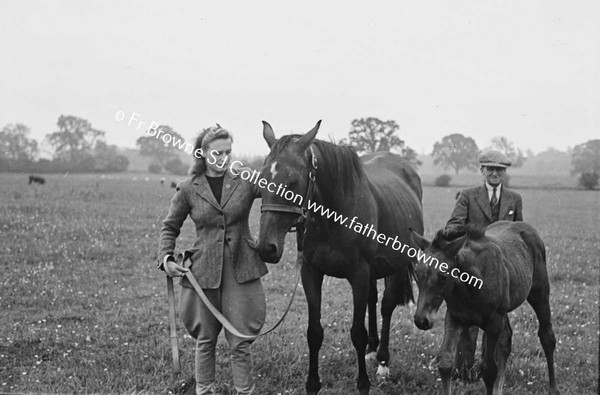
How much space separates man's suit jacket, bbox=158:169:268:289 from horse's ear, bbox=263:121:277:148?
38 centimetres

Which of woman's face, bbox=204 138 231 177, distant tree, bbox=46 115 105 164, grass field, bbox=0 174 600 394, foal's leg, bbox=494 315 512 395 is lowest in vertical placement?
grass field, bbox=0 174 600 394

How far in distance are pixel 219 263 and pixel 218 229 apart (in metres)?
0.27

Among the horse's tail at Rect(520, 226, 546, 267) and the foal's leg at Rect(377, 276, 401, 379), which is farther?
the foal's leg at Rect(377, 276, 401, 379)

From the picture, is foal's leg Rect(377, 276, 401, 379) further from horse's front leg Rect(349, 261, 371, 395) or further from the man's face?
the man's face

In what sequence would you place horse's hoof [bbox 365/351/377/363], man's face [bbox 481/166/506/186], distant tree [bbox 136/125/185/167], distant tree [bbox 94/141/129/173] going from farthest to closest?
distant tree [bbox 136/125/185/167] < distant tree [bbox 94/141/129/173] < horse's hoof [bbox 365/351/377/363] < man's face [bbox 481/166/506/186]

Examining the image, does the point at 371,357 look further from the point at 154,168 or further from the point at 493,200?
the point at 154,168

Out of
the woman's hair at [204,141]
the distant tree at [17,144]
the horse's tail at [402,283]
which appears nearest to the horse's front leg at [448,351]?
the horse's tail at [402,283]

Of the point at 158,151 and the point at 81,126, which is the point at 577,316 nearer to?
the point at 81,126

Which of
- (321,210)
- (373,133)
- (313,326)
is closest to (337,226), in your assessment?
(321,210)

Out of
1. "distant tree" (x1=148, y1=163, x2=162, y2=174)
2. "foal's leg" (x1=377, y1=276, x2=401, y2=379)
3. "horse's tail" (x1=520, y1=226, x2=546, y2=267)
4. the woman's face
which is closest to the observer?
→ the woman's face

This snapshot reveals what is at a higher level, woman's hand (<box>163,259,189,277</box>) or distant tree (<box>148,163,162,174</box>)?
distant tree (<box>148,163,162,174</box>)

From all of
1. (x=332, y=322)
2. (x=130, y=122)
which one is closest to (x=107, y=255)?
(x=130, y=122)

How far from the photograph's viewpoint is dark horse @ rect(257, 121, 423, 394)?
3.80 meters

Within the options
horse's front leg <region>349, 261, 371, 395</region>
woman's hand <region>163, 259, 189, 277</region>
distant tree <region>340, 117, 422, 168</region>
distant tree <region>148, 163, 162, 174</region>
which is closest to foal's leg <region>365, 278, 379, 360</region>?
horse's front leg <region>349, 261, 371, 395</region>
